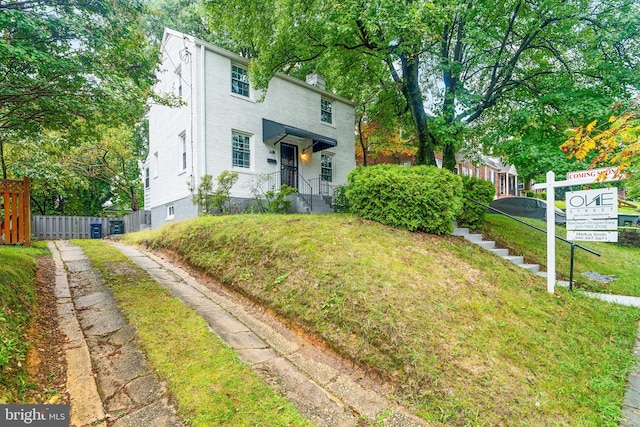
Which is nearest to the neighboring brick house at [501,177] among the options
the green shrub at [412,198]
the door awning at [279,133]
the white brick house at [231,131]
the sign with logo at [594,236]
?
the white brick house at [231,131]

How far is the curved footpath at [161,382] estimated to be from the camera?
2436 millimetres

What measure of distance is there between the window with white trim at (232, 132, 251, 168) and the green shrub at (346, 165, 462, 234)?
6.19 metres

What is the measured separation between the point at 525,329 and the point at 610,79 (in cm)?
788

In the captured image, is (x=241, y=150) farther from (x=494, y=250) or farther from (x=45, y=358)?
(x=45, y=358)

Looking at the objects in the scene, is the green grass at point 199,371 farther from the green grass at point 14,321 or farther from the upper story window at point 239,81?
the upper story window at point 239,81

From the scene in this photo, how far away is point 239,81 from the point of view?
1202cm

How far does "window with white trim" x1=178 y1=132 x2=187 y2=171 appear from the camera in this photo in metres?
11.8

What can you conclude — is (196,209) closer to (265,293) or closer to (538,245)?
(265,293)

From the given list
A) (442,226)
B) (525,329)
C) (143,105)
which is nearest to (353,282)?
(525,329)

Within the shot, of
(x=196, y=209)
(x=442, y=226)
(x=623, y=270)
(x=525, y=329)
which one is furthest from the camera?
(x=196, y=209)

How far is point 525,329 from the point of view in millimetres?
3990

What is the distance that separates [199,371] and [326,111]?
1412 cm

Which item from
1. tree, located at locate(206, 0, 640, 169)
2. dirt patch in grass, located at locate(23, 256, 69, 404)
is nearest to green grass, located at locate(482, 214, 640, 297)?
tree, located at locate(206, 0, 640, 169)

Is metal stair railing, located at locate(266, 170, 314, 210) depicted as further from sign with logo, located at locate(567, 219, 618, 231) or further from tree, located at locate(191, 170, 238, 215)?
sign with logo, located at locate(567, 219, 618, 231)
